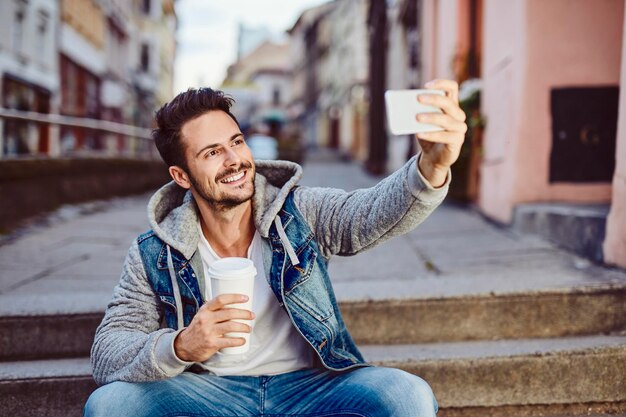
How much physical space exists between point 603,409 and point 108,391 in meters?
2.00

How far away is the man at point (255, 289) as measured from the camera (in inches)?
72.9

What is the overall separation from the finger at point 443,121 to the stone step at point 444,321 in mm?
1457

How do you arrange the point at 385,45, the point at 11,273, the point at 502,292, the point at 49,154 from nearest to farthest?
1. the point at 502,292
2. the point at 11,273
3. the point at 49,154
4. the point at 385,45

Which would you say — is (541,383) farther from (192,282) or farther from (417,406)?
(192,282)

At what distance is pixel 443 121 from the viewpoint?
161 centimetres

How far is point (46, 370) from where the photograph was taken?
2658mm

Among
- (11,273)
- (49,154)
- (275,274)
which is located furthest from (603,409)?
(49,154)

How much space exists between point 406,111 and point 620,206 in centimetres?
212

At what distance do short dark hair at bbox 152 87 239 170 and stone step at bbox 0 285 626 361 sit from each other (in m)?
1.09

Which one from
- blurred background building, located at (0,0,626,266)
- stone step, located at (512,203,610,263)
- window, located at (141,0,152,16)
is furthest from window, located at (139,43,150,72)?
stone step, located at (512,203,610,263)

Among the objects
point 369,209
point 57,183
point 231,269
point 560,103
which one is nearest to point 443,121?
point 369,209

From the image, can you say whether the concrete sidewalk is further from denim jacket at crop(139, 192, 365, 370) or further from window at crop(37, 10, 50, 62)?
window at crop(37, 10, 50, 62)

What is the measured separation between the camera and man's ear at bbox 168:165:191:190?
7.34 ft

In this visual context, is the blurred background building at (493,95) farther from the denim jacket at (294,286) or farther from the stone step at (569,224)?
the denim jacket at (294,286)
